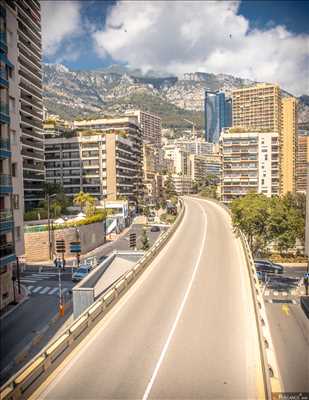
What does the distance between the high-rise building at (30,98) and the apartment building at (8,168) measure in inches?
1529

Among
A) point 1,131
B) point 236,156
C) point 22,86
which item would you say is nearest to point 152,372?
point 1,131

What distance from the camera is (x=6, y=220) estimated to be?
25.6 metres

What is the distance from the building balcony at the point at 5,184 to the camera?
25891 millimetres

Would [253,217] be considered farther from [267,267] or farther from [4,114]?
[4,114]

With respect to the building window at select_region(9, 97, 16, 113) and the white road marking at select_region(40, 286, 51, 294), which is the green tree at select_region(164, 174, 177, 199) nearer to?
the white road marking at select_region(40, 286, 51, 294)

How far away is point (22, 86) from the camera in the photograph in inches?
2699

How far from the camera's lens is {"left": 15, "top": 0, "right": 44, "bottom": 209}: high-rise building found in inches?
2685

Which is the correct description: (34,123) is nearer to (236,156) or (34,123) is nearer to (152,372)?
(236,156)

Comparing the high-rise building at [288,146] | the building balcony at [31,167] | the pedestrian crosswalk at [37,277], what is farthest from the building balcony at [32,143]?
the high-rise building at [288,146]

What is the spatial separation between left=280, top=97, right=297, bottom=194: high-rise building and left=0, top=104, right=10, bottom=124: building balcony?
4676 inches

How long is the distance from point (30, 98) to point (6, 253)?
5311 cm

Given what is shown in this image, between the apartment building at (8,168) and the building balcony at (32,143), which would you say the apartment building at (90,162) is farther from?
the apartment building at (8,168)

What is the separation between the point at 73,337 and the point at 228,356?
17.2 ft

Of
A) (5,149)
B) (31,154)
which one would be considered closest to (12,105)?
(5,149)
